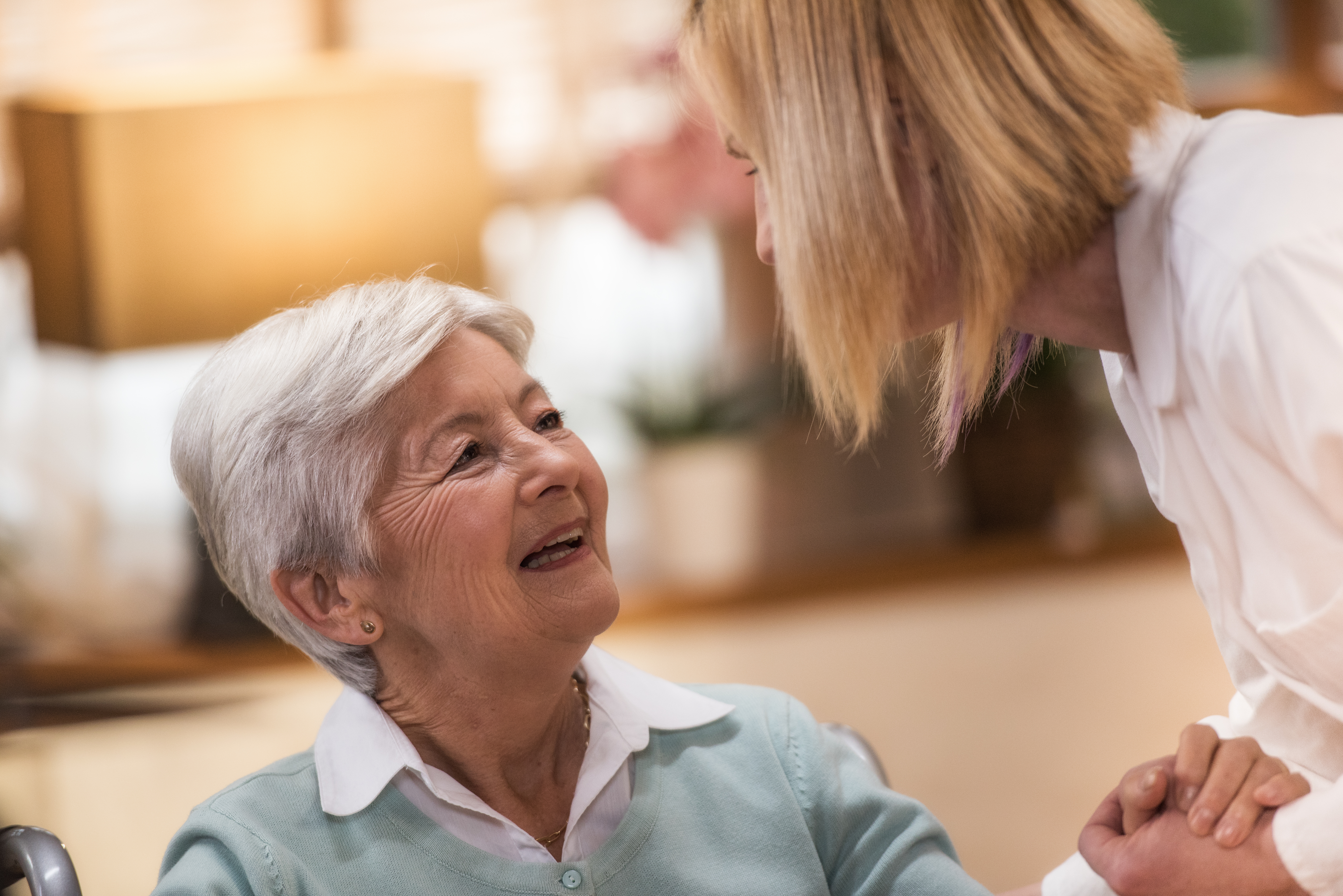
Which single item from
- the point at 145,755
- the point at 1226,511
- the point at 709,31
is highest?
the point at 709,31

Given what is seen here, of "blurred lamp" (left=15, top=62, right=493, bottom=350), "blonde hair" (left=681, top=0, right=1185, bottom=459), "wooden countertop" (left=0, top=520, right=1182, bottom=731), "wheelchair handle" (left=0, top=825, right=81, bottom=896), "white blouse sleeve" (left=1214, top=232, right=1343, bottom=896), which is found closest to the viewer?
"white blouse sleeve" (left=1214, top=232, right=1343, bottom=896)

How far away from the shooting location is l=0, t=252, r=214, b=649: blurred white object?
351cm

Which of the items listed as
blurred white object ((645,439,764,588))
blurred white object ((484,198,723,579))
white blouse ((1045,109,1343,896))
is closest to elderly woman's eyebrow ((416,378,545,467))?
white blouse ((1045,109,1343,896))

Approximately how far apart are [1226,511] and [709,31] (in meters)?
0.61

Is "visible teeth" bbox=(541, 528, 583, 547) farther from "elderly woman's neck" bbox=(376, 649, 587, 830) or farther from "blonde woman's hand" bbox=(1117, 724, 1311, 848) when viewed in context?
"blonde woman's hand" bbox=(1117, 724, 1311, 848)

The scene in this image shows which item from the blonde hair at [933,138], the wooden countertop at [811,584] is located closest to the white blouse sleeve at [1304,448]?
the blonde hair at [933,138]

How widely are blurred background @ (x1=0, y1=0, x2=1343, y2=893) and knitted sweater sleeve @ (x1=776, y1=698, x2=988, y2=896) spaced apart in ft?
4.06

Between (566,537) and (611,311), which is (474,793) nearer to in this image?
(566,537)

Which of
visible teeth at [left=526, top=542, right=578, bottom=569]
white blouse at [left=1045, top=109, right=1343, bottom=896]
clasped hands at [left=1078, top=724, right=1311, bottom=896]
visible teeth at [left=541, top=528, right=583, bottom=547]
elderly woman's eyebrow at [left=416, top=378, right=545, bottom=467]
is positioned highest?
white blouse at [left=1045, top=109, right=1343, bottom=896]

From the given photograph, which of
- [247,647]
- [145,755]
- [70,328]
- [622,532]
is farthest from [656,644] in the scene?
[70,328]

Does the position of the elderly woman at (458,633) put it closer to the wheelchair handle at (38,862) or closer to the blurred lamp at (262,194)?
the wheelchair handle at (38,862)

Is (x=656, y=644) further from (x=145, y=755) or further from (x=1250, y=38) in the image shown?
(x=1250, y=38)

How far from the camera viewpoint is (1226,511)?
3.69ft

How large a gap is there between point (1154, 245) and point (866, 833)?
734 mm
